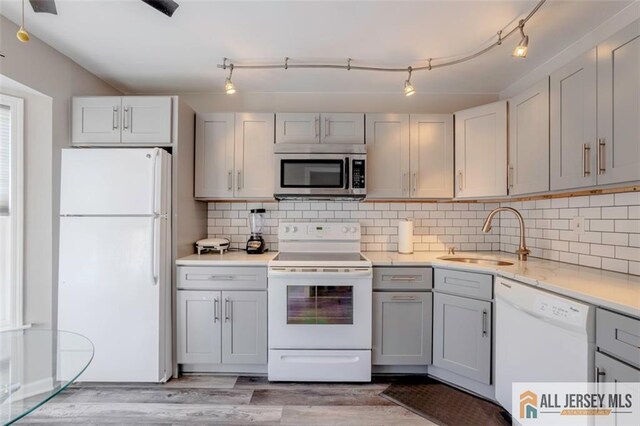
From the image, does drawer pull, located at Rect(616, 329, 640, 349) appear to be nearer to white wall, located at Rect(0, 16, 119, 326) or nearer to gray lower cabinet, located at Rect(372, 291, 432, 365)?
gray lower cabinet, located at Rect(372, 291, 432, 365)

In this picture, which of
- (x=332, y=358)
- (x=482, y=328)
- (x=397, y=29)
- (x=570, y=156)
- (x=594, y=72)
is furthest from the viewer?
(x=332, y=358)

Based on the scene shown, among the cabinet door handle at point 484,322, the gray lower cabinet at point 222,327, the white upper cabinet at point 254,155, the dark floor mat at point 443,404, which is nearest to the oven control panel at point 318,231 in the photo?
the white upper cabinet at point 254,155

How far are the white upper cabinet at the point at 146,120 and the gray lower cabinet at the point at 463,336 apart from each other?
98.7 inches

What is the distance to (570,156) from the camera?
5.62 feet

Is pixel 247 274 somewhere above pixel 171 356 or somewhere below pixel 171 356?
above

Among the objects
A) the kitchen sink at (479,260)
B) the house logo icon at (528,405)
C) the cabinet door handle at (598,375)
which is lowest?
the house logo icon at (528,405)

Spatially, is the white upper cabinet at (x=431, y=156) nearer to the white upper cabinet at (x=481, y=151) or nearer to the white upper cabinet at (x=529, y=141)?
the white upper cabinet at (x=481, y=151)

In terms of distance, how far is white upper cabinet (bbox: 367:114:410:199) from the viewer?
2.64 meters

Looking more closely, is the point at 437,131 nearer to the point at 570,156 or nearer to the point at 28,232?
the point at 570,156

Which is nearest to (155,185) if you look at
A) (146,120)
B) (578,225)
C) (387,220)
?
(146,120)

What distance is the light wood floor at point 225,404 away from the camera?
1.86m

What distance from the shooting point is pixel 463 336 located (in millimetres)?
2133

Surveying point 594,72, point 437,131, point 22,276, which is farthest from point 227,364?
point 594,72

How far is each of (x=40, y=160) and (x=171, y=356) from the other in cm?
175
